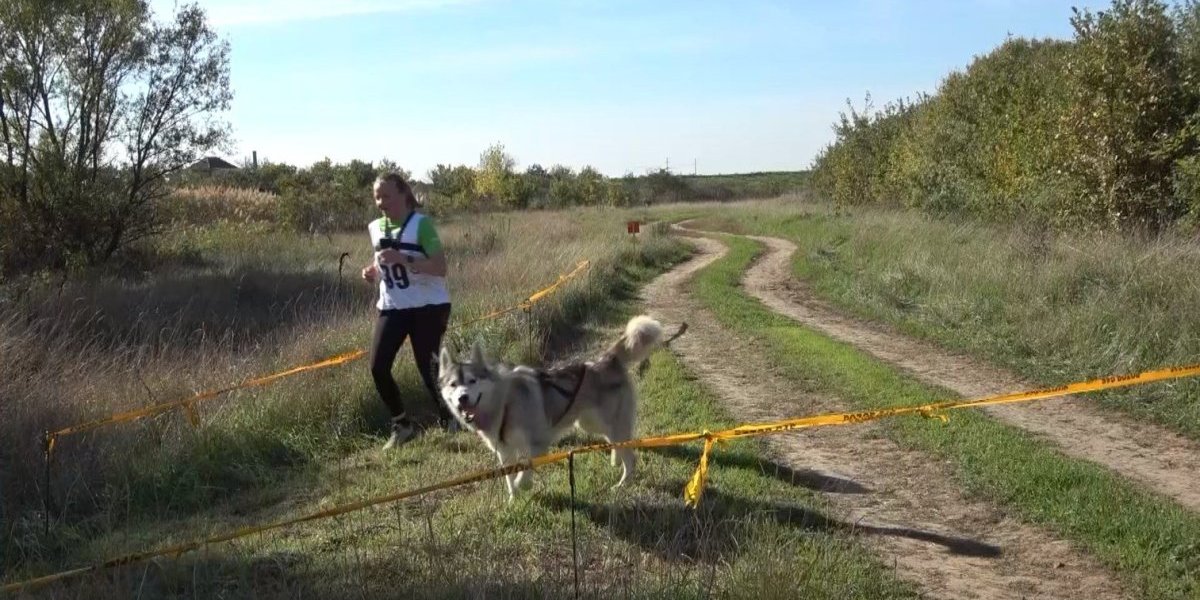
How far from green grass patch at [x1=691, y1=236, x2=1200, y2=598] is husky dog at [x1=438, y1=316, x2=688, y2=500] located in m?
2.27

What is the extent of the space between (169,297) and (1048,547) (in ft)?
46.9

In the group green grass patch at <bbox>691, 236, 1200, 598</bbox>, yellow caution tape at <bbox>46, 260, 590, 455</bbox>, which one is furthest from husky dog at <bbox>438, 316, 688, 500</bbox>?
yellow caution tape at <bbox>46, 260, 590, 455</bbox>

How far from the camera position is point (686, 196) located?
3118 inches

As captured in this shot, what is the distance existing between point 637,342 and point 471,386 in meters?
1.26

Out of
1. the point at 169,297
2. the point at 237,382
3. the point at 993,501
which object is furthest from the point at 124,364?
the point at 993,501

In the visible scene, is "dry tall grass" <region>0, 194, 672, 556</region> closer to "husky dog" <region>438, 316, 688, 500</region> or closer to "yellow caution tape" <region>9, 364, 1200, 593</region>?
"yellow caution tape" <region>9, 364, 1200, 593</region>

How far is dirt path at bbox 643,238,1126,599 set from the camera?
4570mm

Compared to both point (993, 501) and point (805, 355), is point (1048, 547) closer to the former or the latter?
point (993, 501)

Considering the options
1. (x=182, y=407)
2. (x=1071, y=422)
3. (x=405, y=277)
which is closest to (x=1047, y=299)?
(x=1071, y=422)

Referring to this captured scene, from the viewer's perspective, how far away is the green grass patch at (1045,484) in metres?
4.73

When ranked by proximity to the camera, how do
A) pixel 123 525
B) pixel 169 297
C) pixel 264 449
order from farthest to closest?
pixel 169 297, pixel 264 449, pixel 123 525

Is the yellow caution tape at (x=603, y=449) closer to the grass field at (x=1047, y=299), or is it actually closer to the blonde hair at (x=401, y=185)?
the blonde hair at (x=401, y=185)

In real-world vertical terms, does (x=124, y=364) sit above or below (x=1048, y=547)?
above

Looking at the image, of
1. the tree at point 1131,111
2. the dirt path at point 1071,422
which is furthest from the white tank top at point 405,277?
the tree at point 1131,111
